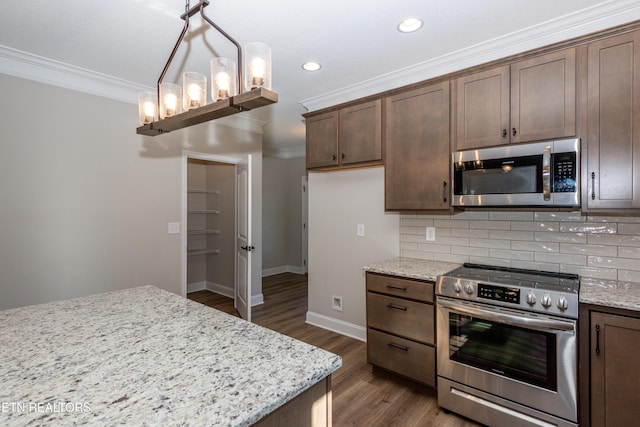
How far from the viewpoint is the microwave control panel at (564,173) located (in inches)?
76.2

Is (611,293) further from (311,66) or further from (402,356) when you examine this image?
(311,66)

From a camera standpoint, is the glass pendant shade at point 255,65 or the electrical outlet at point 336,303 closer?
the glass pendant shade at point 255,65

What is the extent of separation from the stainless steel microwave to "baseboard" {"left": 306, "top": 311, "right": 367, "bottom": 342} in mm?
1749

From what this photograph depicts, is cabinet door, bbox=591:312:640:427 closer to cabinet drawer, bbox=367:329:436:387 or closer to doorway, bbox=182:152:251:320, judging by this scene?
cabinet drawer, bbox=367:329:436:387

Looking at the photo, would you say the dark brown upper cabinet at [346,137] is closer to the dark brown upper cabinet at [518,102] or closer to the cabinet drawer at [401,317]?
the dark brown upper cabinet at [518,102]

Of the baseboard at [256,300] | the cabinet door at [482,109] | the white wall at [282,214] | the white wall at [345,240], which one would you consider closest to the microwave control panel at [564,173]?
the cabinet door at [482,109]

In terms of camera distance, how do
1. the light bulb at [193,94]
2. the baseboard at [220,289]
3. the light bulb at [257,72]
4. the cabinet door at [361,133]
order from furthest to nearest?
the baseboard at [220,289] → the cabinet door at [361,133] → the light bulb at [193,94] → the light bulb at [257,72]

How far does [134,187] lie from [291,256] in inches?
159

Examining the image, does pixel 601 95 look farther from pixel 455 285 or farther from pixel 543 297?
pixel 455 285

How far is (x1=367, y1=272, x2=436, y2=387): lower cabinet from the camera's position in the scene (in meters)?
2.30

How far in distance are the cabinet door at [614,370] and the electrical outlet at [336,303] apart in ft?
7.26

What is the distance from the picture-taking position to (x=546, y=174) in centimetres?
200

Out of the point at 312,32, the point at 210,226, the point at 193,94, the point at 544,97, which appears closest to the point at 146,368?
the point at 193,94

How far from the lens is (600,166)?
189 cm
